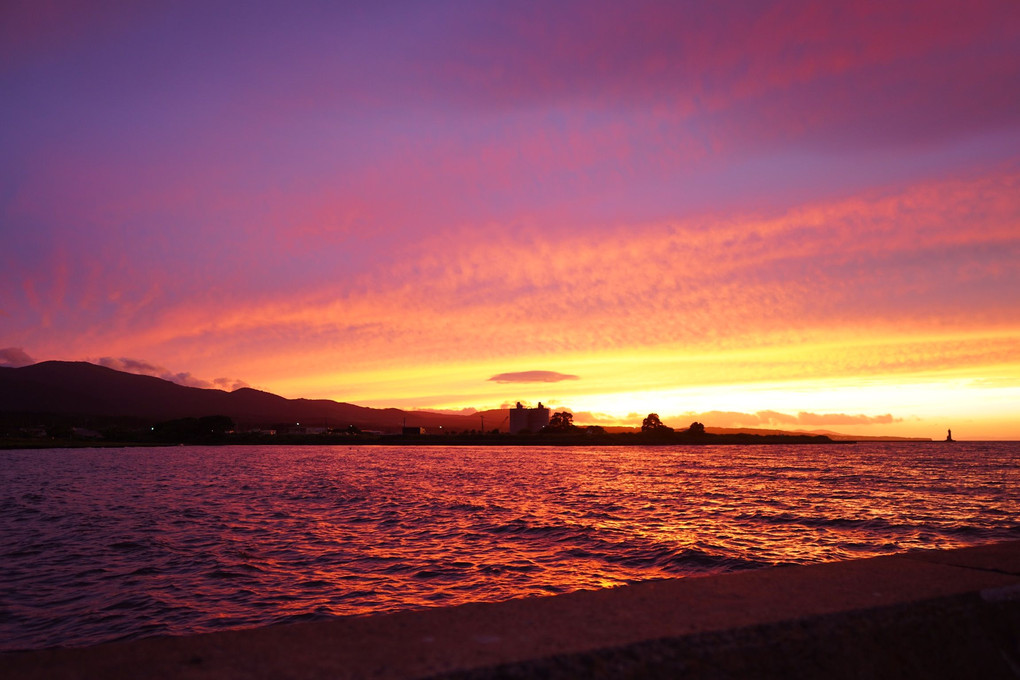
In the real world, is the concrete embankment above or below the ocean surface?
above

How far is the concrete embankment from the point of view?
2346 millimetres

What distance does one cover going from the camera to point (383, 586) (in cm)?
1372

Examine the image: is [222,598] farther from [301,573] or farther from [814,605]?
[814,605]

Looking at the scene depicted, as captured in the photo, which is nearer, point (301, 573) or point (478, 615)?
point (478, 615)

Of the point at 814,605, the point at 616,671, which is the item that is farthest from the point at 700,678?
the point at 814,605

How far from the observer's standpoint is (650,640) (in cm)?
246

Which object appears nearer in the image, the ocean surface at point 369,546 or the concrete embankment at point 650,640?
the concrete embankment at point 650,640

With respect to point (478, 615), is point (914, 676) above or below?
below

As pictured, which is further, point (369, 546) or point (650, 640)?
point (369, 546)

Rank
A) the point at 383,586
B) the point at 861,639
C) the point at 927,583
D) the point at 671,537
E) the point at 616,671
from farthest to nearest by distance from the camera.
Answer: the point at 671,537, the point at 383,586, the point at 927,583, the point at 861,639, the point at 616,671

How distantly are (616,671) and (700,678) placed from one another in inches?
13.6

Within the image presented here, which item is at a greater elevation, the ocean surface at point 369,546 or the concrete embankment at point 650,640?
the concrete embankment at point 650,640

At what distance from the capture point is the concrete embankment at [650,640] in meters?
2.35

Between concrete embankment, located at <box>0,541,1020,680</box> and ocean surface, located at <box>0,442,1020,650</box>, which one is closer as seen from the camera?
concrete embankment, located at <box>0,541,1020,680</box>
